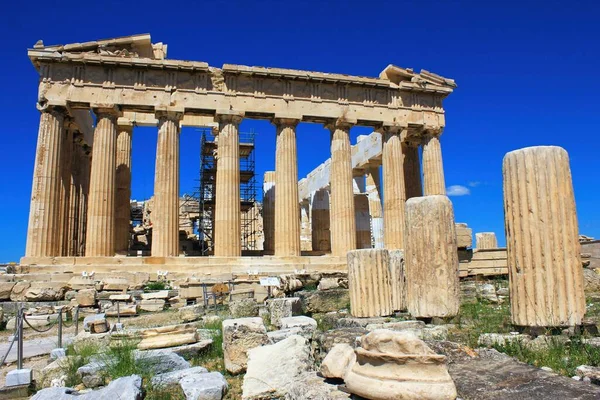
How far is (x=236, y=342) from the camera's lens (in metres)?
6.34

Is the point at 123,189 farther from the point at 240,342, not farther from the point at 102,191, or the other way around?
the point at 240,342

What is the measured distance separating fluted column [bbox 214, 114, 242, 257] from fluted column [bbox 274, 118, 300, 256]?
1832 mm

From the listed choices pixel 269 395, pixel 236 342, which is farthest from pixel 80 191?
pixel 269 395

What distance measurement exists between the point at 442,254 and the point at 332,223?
13.9m

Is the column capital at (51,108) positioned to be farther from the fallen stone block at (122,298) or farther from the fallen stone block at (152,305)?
the fallen stone block at (152,305)

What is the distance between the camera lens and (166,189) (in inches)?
795

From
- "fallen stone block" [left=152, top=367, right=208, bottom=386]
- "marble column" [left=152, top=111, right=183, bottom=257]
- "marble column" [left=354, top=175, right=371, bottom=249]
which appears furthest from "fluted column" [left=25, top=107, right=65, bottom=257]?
"marble column" [left=354, top=175, right=371, bottom=249]

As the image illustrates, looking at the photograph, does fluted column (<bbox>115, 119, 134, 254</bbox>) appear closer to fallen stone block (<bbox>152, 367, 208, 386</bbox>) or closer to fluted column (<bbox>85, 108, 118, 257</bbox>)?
fluted column (<bbox>85, 108, 118, 257</bbox>)

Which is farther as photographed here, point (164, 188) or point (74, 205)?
point (74, 205)

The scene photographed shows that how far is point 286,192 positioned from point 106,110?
8354 millimetres

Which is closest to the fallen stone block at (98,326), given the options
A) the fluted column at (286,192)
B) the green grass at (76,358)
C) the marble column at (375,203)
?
the green grass at (76,358)

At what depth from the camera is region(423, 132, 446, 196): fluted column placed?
2383 centimetres

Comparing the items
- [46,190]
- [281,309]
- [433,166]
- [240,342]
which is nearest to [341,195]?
[433,166]

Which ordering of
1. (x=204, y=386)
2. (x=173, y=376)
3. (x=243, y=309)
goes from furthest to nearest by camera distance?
(x=243, y=309) < (x=173, y=376) < (x=204, y=386)
